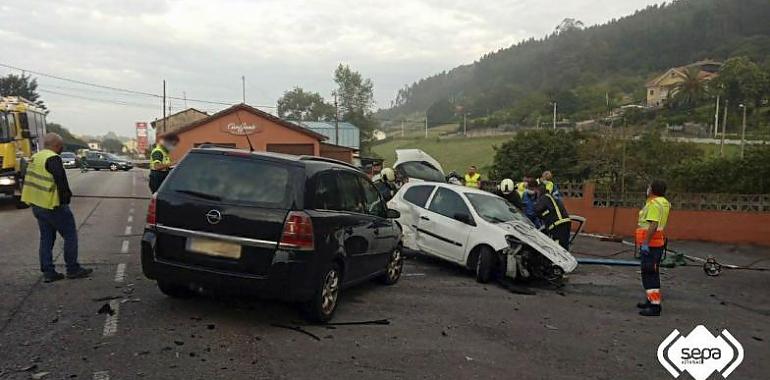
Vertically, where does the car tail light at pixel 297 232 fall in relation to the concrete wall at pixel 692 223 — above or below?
above

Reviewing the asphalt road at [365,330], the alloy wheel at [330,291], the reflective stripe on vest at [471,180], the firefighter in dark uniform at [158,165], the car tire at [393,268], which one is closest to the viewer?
the asphalt road at [365,330]

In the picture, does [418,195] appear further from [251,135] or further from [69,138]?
[69,138]

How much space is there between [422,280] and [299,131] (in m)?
30.6

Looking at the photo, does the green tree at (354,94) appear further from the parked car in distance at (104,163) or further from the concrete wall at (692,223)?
the concrete wall at (692,223)

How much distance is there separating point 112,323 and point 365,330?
229cm

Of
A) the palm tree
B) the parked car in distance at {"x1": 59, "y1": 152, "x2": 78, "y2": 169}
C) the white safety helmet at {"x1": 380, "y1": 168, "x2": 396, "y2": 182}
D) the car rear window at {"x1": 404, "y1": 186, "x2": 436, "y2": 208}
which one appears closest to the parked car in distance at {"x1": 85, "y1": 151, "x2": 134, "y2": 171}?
the parked car in distance at {"x1": 59, "y1": 152, "x2": 78, "y2": 169}

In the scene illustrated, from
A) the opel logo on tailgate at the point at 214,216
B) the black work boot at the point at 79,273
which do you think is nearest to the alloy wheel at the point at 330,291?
the opel logo on tailgate at the point at 214,216

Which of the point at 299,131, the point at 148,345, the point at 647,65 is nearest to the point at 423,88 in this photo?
the point at 647,65

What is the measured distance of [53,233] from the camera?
23.0ft

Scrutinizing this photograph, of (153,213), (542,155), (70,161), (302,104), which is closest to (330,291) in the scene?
(153,213)

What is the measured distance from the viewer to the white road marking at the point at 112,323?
16.8ft

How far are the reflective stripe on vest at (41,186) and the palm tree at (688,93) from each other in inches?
3275

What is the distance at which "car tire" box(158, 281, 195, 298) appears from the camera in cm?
609

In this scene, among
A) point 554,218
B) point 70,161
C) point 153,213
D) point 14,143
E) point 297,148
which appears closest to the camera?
point 153,213
